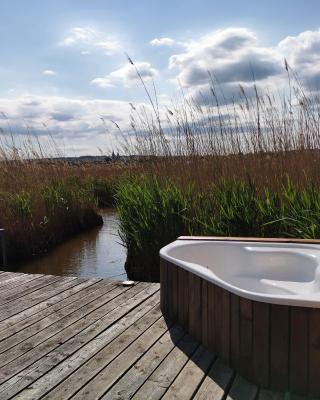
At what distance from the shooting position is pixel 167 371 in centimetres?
193

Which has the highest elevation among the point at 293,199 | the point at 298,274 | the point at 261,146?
the point at 261,146

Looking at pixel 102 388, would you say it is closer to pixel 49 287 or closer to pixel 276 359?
pixel 276 359

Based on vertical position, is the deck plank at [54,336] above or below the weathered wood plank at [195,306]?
below

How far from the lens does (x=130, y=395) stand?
68.7 inches

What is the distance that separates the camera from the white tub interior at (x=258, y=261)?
2.62 m

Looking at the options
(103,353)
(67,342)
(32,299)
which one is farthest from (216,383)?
(32,299)

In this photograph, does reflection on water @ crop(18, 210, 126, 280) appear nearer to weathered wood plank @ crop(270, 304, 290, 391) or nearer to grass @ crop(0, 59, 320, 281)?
grass @ crop(0, 59, 320, 281)

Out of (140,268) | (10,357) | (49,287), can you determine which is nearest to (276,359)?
(10,357)

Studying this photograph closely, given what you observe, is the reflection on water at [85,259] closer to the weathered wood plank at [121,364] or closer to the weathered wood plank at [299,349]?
the weathered wood plank at [121,364]

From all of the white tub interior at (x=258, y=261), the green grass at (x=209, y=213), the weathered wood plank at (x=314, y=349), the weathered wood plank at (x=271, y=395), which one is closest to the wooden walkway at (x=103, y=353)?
the weathered wood plank at (x=271, y=395)

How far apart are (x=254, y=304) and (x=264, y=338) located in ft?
0.44

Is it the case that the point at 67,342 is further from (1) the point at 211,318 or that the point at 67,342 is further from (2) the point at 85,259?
(2) the point at 85,259

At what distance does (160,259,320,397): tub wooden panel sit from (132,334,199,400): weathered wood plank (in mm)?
107

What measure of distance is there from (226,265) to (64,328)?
107cm
